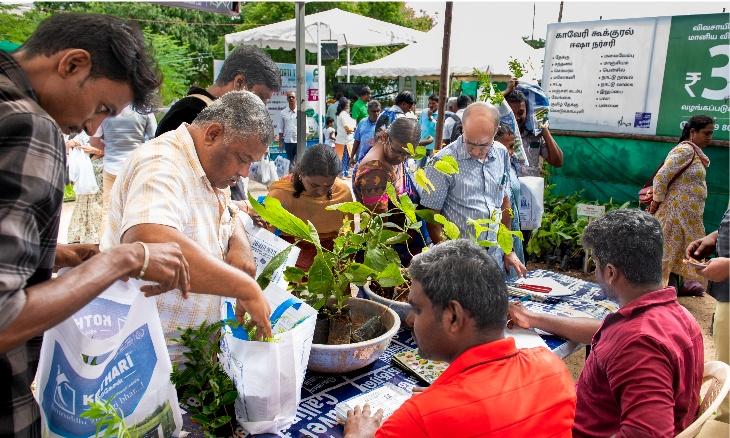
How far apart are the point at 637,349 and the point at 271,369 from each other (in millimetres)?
1013

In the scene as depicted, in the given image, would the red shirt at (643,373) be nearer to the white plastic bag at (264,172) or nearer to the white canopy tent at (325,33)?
the white plastic bag at (264,172)

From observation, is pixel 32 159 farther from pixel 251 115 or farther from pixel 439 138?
pixel 439 138

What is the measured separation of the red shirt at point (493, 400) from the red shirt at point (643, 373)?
29 centimetres

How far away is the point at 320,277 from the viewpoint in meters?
1.71

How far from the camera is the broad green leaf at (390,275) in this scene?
1723 millimetres

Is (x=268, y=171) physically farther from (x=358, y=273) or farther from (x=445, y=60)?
Result: (x=358, y=273)

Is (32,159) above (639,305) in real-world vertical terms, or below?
above

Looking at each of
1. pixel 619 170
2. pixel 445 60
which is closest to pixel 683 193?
pixel 619 170

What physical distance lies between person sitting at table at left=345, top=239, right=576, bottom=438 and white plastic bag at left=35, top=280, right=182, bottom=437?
502mm

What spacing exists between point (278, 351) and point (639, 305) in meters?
1.10

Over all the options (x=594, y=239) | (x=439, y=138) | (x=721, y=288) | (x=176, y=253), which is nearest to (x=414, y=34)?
(x=439, y=138)

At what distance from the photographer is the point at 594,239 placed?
5.77 ft

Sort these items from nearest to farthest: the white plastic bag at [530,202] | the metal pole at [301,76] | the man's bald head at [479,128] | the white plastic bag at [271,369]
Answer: the white plastic bag at [271,369] < the man's bald head at [479,128] < the white plastic bag at [530,202] < the metal pole at [301,76]

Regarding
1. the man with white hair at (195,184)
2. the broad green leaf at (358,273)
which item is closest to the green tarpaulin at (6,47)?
the man with white hair at (195,184)
